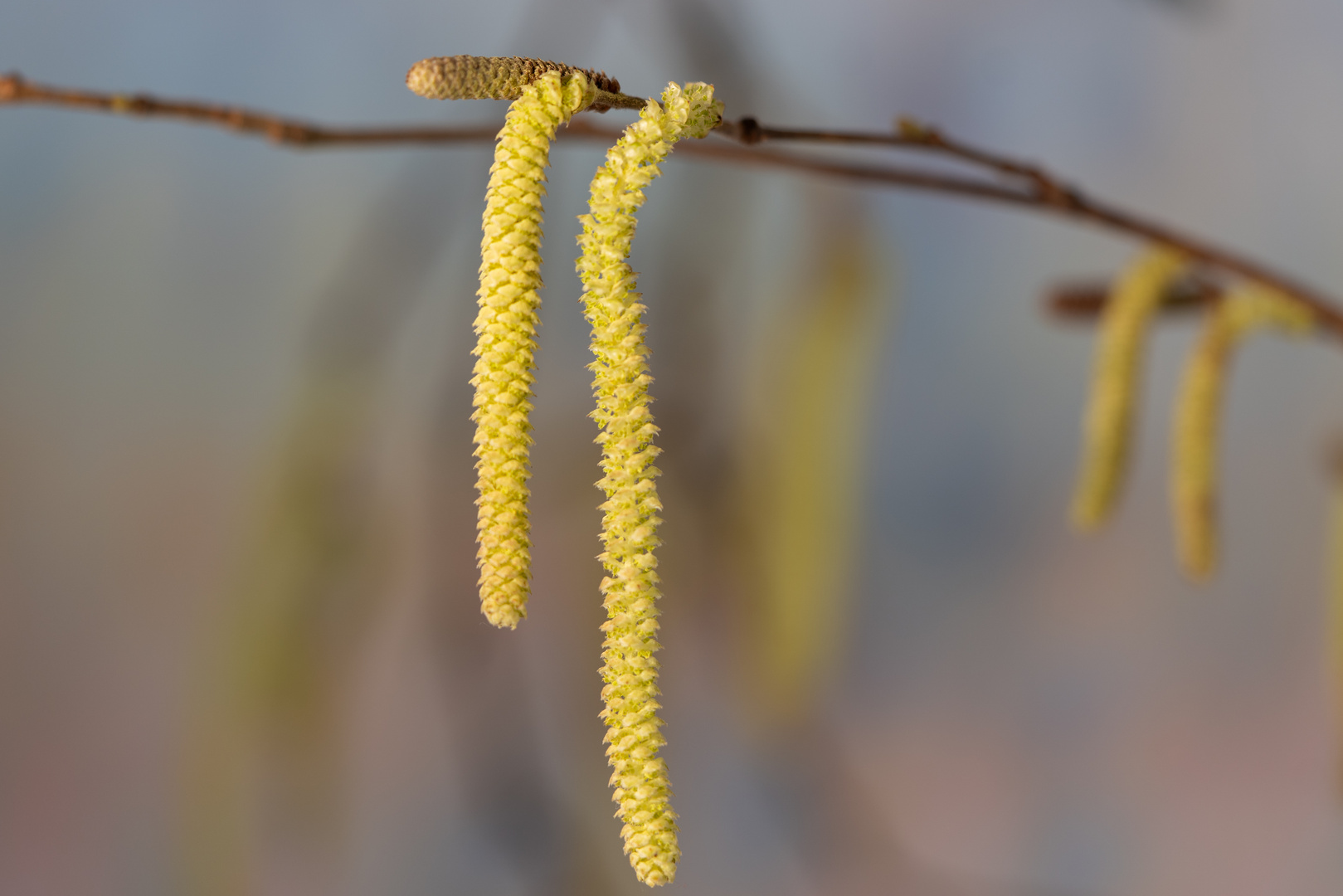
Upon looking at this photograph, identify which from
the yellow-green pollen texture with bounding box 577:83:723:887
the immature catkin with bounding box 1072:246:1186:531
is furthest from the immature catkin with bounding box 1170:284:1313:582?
the yellow-green pollen texture with bounding box 577:83:723:887

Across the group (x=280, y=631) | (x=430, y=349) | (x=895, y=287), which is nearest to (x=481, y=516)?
(x=280, y=631)

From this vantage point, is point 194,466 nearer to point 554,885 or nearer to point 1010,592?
point 554,885

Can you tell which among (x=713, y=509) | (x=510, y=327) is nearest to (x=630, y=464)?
(x=510, y=327)

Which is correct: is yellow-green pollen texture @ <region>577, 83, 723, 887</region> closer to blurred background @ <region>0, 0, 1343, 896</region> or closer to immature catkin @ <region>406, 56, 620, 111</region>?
immature catkin @ <region>406, 56, 620, 111</region>

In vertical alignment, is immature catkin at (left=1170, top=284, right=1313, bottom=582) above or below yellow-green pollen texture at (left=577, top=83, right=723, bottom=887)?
above

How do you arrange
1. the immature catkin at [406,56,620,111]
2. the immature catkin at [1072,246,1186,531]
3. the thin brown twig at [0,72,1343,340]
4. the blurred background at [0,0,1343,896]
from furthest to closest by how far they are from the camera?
the blurred background at [0,0,1343,896], the immature catkin at [1072,246,1186,531], the thin brown twig at [0,72,1343,340], the immature catkin at [406,56,620,111]

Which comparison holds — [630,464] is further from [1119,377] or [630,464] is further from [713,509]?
[713,509]
